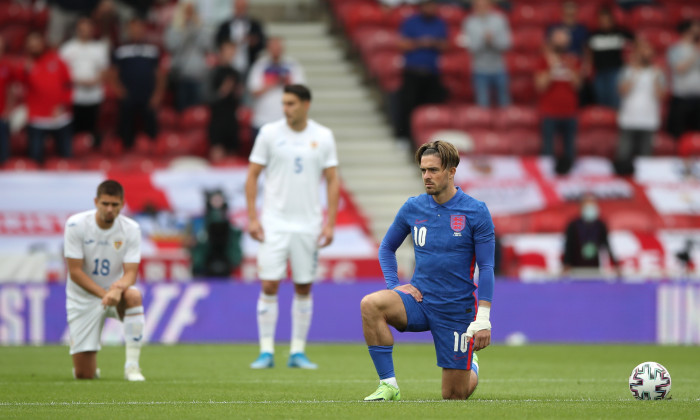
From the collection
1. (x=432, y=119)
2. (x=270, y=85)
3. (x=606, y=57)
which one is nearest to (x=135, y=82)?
(x=270, y=85)

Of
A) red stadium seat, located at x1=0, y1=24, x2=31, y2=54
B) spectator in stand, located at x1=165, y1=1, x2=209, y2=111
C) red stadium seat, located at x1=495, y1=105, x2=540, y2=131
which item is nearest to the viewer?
spectator in stand, located at x1=165, y1=1, x2=209, y2=111

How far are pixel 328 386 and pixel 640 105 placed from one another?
1279 cm

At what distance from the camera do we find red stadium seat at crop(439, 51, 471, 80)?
22.5 m

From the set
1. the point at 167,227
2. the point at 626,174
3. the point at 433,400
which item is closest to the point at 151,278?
the point at 167,227

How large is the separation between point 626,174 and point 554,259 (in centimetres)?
285

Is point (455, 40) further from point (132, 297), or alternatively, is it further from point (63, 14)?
point (132, 297)

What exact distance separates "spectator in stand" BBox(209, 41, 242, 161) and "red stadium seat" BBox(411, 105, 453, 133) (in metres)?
3.10

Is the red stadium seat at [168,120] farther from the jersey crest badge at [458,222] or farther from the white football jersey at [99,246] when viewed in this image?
the jersey crest badge at [458,222]

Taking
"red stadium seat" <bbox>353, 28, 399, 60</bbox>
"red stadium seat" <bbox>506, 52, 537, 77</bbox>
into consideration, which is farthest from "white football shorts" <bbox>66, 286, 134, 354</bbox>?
"red stadium seat" <bbox>506, 52, 537, 77</bbox>

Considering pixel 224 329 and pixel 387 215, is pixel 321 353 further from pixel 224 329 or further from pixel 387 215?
pixel 387 215

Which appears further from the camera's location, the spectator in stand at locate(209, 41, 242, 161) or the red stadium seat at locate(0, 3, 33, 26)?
the red stadium seat at locate(0, 3, 33, 26)

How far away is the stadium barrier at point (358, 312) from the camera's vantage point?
1648 centimetres

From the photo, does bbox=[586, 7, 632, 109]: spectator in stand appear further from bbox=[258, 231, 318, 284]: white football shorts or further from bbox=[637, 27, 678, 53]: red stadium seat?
bbox=[258, 231, 318, 284]: white football shorts

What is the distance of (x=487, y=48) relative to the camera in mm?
21328
